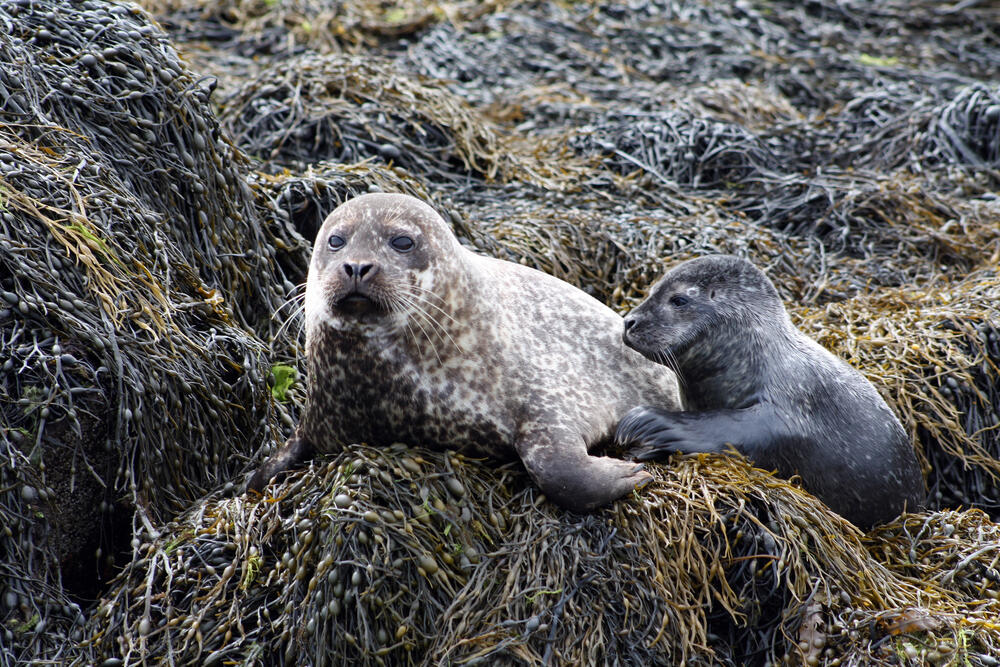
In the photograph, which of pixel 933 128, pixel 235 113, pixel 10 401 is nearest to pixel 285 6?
pixel 235 113

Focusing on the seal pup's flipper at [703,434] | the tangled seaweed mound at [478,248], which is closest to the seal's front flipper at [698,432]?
the seal pup's flipper at [703,434]

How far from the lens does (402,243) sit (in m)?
3.76

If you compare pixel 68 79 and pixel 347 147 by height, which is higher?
pixel 68 79

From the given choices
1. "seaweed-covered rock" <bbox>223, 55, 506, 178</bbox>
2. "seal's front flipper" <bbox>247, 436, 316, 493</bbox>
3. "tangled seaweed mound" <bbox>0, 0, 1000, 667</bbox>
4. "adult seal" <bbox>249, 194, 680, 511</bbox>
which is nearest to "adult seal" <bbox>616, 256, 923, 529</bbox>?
"tangled seaweed mound" <bbox>0, 0, 1000, 667</bbox>

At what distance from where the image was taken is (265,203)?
532 cm

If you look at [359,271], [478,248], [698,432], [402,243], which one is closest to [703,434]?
[698,432]

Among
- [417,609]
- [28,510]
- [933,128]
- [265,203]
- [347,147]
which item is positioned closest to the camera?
[417,609]

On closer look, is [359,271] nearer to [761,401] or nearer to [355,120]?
[761,401]

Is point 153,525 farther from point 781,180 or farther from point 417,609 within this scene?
point 781,180

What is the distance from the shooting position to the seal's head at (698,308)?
429 cm

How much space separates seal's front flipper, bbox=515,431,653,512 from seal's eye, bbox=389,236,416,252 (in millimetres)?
→ 796

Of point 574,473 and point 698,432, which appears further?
point 698,432

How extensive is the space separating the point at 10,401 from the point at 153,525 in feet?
2.25

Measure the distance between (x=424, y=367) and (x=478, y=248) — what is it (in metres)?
1.87
